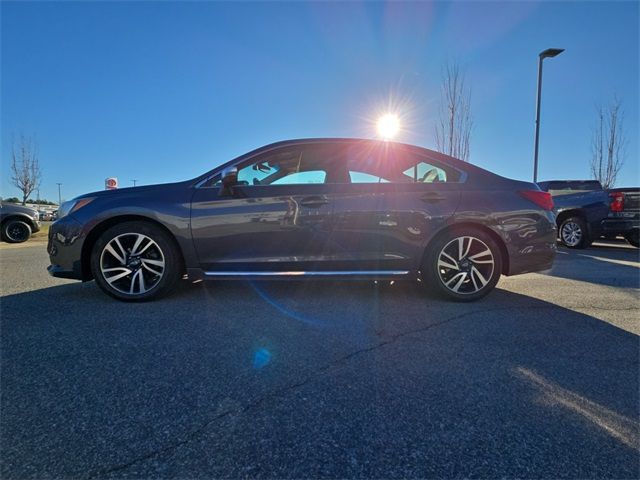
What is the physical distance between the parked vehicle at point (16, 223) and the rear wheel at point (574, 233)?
48.7 feet

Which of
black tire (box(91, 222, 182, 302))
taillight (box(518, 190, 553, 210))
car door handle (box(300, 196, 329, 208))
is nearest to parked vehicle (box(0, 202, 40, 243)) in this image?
black tire (box(91, 222, 182, 302))

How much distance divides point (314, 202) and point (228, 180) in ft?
2.74

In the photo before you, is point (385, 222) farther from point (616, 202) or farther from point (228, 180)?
point (616, 202)

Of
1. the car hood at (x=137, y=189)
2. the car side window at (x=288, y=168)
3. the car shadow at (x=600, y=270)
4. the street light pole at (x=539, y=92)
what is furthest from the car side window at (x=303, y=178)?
the street light pole at (x=539, y=92)

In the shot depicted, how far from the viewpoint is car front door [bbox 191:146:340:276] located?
347 cm

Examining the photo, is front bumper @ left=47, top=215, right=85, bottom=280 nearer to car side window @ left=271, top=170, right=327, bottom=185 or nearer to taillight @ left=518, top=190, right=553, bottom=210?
car side window @ left=271, top=170, right=327, bottom=185

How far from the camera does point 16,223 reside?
10.7 m

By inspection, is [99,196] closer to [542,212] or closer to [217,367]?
[217,367]

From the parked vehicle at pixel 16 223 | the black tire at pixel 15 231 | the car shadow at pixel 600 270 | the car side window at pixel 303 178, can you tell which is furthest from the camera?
the black tire at pixel 15 231

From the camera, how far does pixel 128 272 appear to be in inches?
135

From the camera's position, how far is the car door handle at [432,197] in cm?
359

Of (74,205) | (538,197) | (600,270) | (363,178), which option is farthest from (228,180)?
(600,270)

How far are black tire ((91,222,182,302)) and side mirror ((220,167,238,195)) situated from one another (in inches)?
28.7

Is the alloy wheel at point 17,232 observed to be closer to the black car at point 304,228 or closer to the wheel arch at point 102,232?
the black car at point 304,228
